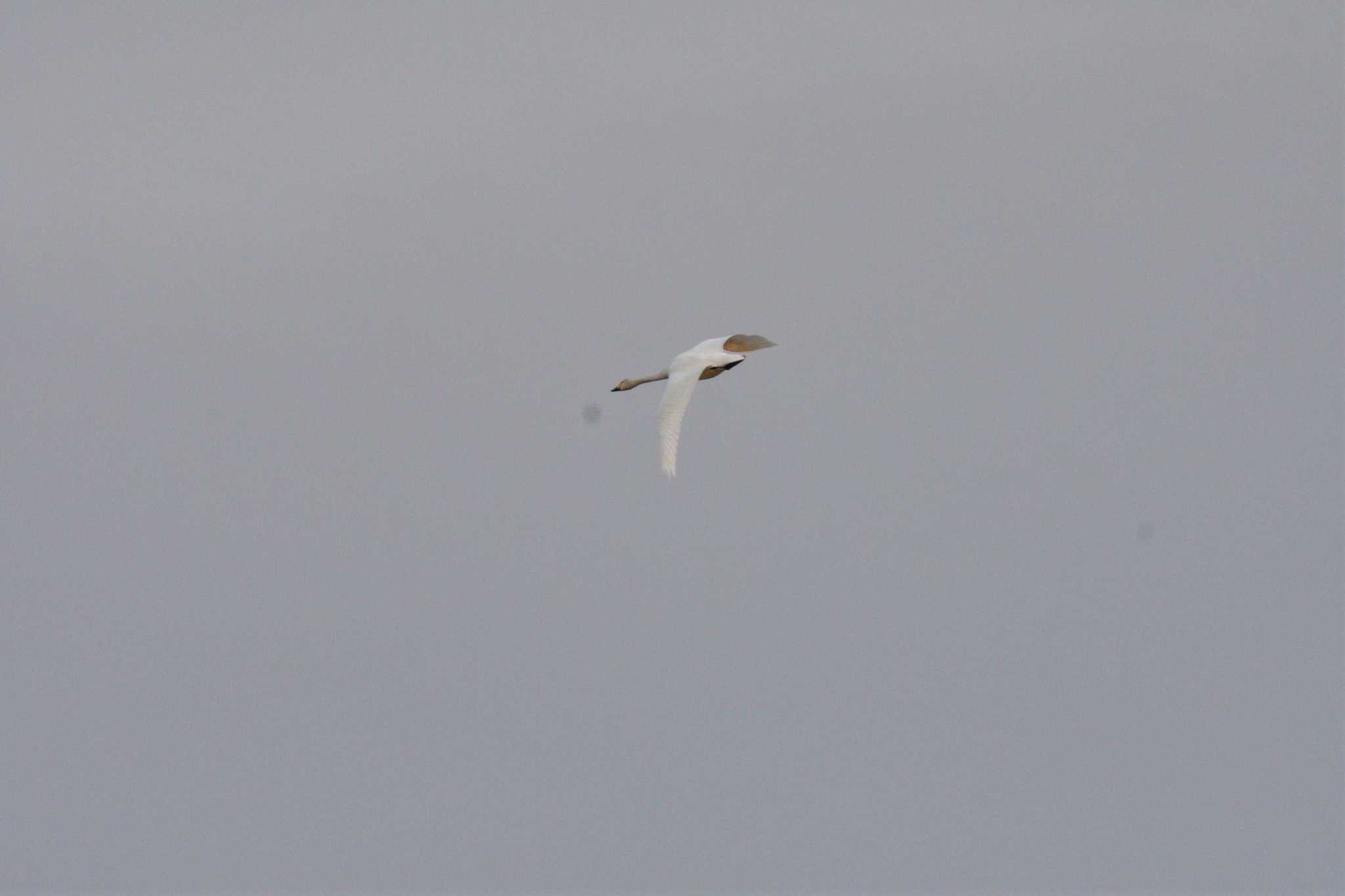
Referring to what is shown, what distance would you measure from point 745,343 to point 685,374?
2620 mm

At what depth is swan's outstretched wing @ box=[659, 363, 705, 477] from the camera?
78188mm

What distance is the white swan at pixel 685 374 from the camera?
3093 inches

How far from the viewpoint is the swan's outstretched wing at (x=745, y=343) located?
83.1 m

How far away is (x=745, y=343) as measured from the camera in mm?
83375

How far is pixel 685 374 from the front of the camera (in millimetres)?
81125

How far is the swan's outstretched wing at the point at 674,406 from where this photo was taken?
7819 centimetres

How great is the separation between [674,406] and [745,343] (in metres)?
4.31

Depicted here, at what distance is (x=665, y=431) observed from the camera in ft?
258

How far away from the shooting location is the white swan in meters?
78.6

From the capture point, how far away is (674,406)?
79.5m

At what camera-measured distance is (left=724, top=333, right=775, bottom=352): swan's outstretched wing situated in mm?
83125

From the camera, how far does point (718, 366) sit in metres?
82.2

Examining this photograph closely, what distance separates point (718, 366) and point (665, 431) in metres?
3.92
